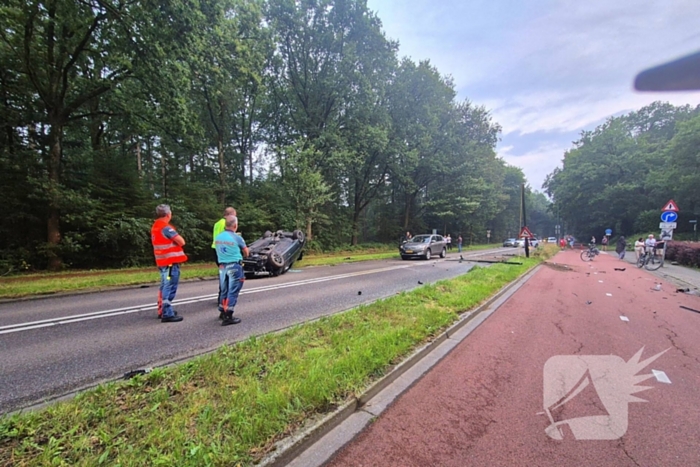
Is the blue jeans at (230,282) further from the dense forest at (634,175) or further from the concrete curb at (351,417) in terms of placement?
the dense forest at (634,175)

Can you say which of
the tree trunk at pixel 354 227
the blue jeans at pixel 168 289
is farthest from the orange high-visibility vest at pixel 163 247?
the tree trunk at pixel 354 227

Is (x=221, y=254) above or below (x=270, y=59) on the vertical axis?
below

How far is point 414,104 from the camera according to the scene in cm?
2994

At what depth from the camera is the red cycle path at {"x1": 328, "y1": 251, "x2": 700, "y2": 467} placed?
216 cm

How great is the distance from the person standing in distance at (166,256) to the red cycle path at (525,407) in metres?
4.11

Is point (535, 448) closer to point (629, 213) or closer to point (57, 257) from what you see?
point (57, 257)

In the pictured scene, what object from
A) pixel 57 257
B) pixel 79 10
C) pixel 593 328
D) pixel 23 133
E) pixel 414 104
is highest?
pixel 414 104

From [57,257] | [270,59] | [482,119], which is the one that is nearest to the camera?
[57,257]

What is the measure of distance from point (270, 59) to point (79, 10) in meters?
14.2

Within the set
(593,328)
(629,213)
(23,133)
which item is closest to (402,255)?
(593,328)

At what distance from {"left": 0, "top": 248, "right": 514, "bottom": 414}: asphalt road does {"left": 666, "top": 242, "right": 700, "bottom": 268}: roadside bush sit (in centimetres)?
1738

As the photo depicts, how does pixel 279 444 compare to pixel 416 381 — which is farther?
pixel 416 381

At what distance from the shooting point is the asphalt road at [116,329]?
3.18 m

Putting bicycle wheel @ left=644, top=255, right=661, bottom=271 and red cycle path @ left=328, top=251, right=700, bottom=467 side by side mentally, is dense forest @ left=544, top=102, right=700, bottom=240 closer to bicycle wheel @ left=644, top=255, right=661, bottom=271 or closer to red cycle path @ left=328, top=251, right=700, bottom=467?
bicycle wheel @ left=644, top=255, right=661, bottom=271
